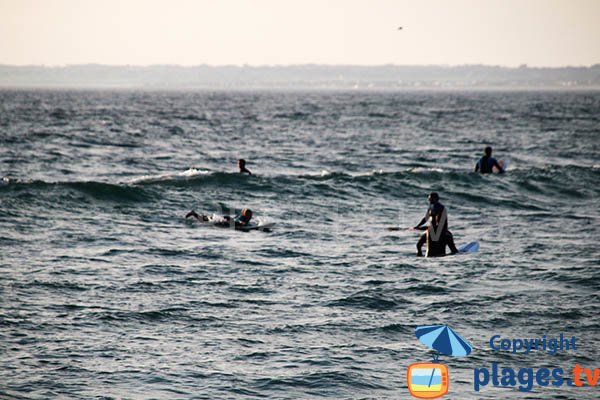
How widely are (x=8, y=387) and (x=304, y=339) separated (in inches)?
212

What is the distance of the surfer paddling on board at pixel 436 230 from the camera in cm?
2070

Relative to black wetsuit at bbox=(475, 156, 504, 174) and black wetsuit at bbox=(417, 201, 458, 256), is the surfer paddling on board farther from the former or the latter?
black wetsuit at bbox=(475, 156, 504, 174)

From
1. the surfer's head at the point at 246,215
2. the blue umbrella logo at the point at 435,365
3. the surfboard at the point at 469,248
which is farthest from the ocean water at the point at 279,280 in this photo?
the surfer's head at the point at 246,215

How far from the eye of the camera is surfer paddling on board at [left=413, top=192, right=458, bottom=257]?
815 inches

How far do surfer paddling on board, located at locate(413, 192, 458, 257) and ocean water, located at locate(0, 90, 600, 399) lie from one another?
1.38ft

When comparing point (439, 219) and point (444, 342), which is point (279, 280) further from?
point (444, 342)

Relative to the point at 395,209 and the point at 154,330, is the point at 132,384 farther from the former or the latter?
the point at 395,209

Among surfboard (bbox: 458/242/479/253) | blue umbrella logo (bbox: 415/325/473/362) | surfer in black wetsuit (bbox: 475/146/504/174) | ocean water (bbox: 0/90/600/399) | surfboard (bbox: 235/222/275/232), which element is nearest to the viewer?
ocean water (bbox: 0/90/600/399)

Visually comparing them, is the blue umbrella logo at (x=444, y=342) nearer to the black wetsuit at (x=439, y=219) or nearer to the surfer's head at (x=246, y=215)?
the black wetsuit at (x=439, y=219)

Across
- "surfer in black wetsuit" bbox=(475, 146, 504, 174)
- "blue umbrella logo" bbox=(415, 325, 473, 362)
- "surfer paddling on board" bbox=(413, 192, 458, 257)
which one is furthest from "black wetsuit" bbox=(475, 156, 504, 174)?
"blue umbrella logo" bbox=(415, 325, 473, 362)

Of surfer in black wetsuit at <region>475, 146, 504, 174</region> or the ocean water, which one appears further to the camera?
surfer in black wetsuit at <region>475, 146, 504, 174</region>

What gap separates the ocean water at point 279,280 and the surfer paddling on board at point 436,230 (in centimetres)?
42

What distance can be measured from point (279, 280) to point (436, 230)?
14.7 feet

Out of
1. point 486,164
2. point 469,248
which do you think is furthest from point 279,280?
point 486,164
